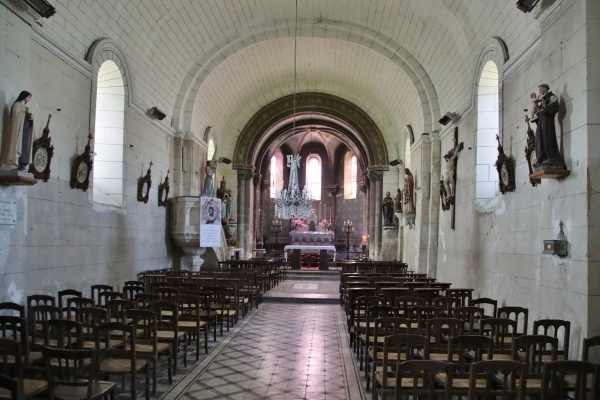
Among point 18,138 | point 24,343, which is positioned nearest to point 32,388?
point 24,343

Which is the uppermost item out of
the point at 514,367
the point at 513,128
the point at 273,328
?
the point at 513,128

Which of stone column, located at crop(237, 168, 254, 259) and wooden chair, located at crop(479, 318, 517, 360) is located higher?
stone column, located at crop(237, 168, 254, 259)

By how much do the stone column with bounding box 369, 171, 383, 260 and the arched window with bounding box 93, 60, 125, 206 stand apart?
507 inches

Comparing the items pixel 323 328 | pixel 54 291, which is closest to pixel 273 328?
pixel 323 328

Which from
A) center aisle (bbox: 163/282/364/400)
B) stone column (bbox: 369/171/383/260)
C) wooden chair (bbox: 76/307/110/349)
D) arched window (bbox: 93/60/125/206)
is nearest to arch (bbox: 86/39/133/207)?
arched window (bbox: 93/60/125/206)

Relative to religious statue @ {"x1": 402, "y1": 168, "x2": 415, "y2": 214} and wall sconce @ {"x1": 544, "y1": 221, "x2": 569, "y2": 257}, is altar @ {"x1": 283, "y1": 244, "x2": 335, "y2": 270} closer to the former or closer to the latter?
religious statue @ {"x1": 402, "y1": 168, "x2": 415, "y2": 214}

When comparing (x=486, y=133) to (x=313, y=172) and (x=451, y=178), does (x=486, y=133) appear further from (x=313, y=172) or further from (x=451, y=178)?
(x=313, y=172)

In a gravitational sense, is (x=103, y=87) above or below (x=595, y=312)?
above

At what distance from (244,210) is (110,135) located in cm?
1131

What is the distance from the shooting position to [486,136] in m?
11.0

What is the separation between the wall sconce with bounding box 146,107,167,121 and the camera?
13.2 metres

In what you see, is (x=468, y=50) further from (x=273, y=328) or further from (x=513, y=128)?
(x=273, y=328)

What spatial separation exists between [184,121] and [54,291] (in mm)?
8054

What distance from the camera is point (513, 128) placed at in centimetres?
896
